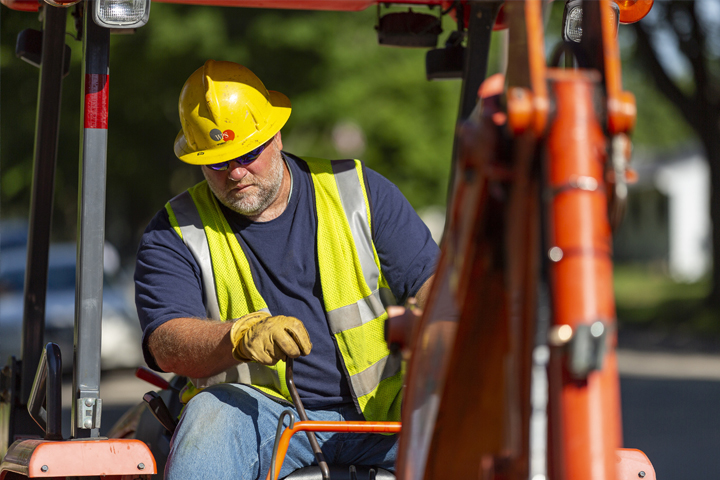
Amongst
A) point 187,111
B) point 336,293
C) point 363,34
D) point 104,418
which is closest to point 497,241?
point 336,293

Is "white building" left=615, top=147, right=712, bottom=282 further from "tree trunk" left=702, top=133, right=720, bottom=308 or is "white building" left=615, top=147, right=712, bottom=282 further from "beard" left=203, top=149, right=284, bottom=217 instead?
"beard" left=203, top=149, right=284, bottom=217

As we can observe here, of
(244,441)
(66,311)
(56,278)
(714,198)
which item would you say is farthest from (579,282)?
(714,198)

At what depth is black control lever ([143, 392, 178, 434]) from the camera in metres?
3.02

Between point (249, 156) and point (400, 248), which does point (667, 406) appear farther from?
point (249, 156)

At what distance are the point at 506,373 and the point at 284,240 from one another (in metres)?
1.55

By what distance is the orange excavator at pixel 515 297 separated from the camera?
1.46 m

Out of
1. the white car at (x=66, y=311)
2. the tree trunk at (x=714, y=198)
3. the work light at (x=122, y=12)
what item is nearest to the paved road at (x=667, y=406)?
the white car at (x=66, y=311)

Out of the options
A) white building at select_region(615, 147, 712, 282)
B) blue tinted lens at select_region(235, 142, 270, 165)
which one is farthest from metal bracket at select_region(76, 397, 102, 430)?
Answer: white building at select_region(615, 147, 712, 282)

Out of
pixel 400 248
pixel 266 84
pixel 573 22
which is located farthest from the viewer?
pixel 266 84

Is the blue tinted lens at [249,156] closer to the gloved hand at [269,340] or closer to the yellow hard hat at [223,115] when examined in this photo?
the yellow hard hat at [223,115]

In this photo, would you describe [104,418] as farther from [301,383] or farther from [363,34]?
[363,34]

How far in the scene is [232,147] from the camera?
2953 millimetres

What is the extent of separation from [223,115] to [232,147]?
0.11 meters

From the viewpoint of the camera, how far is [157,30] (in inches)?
671
